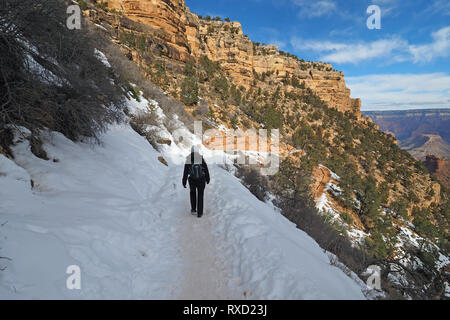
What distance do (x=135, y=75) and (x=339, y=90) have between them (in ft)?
187

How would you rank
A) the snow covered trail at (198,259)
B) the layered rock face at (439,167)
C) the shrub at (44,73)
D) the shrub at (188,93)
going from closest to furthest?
the snow covered trail at (198,259) < the shrub at (44,73) < the shrub at (188,93) < the layered rock face at (439,167)

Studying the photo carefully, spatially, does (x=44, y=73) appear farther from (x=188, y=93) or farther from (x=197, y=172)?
(x=188, y=93)

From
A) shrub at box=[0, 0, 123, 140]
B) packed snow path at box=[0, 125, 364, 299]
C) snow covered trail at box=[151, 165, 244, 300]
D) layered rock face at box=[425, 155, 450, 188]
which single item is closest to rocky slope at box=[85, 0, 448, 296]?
packed snow path at box=[0, 125, 364, 299]

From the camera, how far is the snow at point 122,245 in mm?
2512

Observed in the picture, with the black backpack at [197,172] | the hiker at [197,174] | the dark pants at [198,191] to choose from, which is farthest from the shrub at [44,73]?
the dark pants at [198,191]

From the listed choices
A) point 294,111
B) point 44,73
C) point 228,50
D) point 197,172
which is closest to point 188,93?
point 44,73

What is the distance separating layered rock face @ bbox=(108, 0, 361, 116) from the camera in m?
30.2

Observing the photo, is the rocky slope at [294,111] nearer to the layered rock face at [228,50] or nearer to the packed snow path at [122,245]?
the layered rock face at [228,50]

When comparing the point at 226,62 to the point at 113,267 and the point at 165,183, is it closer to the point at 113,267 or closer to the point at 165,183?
the point at 165,183

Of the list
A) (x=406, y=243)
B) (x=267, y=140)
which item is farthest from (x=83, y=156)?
(x=406, y=243)

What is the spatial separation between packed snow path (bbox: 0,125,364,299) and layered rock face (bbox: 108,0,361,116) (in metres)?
30.1

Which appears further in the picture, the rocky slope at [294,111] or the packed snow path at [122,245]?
the rocky slope at [294,111]

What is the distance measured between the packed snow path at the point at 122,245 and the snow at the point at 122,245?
15 mm

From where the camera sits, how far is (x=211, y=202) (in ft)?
22.0
